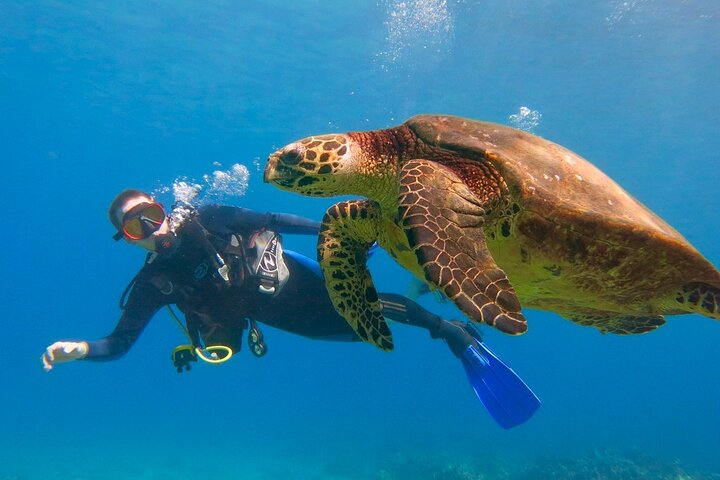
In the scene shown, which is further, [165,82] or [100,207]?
[100,207]

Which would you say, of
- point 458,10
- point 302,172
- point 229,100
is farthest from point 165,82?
point 302,172

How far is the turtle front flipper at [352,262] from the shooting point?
402cm

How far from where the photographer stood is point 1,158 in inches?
1998

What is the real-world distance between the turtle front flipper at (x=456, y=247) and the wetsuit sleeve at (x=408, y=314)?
4098 mm

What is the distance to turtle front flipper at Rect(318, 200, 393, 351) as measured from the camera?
4.02 meters

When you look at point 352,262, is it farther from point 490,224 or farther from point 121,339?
point 121,339

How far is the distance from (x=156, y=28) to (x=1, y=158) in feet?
135

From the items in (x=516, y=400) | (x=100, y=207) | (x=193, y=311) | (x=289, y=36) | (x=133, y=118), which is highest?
(x=100, y=207)

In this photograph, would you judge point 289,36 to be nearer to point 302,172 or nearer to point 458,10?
point 458,10

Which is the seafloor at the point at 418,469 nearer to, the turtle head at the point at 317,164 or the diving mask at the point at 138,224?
the diving mask at the point at 138,224

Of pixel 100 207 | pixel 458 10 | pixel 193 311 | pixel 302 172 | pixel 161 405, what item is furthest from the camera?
pixel 100 207

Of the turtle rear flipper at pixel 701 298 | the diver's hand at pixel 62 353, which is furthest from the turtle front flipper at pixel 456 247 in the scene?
the diver's hand at pixel 62 353

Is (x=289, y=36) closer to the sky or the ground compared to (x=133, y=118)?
closer to the ground

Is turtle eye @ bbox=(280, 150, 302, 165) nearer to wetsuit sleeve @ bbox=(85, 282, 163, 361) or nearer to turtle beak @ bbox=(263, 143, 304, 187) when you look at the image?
turtle beak @ bbox=(263, 143, 304, 187)
